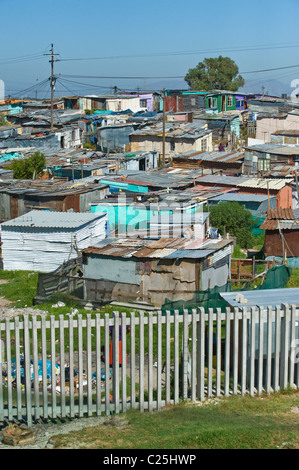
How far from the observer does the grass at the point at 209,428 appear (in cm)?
537

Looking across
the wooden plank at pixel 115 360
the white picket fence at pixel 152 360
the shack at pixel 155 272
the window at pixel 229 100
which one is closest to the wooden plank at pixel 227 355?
the white picket fence at pixel 152 360

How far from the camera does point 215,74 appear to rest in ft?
230

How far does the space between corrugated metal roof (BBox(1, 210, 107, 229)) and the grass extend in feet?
36.6

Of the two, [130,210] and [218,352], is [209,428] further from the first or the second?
[130,210]

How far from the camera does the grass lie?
5367 millimetres

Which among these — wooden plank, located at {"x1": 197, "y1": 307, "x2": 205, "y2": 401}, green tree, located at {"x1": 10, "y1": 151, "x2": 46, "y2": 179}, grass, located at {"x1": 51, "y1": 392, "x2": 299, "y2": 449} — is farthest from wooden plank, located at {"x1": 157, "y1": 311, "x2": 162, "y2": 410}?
green tree, located at {"x1": 10, "y1": 151, "x2": 46, "y2": 179}

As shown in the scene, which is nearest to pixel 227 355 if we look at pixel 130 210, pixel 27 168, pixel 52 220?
pixel 52 220

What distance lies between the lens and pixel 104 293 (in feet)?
45.5

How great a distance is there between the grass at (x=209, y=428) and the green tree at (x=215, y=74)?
64815 mm

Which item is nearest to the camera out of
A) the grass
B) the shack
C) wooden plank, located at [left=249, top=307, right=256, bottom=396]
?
the grass

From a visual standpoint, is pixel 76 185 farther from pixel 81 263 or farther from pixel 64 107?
pixel 64 107

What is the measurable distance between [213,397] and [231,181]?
18.9 meters

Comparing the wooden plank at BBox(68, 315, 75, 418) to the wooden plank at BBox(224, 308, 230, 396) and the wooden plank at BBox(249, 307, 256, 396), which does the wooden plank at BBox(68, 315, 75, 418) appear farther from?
the wooden plank at BBox(249, 307, 256, 396)
